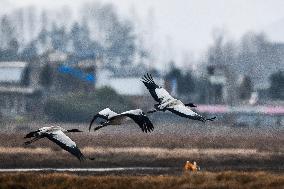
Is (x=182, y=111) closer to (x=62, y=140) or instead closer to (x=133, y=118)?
(x=133, y=118)

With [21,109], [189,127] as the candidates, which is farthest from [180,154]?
[21,109]

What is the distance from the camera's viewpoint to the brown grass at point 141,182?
34.2 m

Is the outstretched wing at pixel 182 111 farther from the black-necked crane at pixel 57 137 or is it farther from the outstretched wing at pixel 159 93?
the black-necked crane at pixel 57 137

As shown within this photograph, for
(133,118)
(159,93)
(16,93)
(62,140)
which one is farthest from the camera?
(16,93)

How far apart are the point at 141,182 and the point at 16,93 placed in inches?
2977

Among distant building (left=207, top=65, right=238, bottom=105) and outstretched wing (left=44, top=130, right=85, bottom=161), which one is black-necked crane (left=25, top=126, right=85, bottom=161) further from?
distant building (left=207, top=65, right=238, bottom=105)

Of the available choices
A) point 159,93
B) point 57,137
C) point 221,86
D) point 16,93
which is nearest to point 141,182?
point 159,93

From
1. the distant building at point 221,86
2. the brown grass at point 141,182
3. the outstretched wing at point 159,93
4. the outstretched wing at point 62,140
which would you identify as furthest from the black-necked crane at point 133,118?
the distant building at point 221,86

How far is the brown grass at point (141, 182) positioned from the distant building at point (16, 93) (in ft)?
235

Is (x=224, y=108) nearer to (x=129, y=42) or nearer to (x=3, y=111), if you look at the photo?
(x=3, y=111)

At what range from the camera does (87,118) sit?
9962 centimetres

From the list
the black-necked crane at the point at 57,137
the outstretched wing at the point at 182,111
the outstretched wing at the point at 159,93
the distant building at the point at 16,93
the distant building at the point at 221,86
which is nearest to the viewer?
the black-necked crane at the point at 57,137

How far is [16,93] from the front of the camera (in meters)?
109

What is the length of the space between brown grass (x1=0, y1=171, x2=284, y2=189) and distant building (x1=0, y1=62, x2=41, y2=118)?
71722 millimetres
